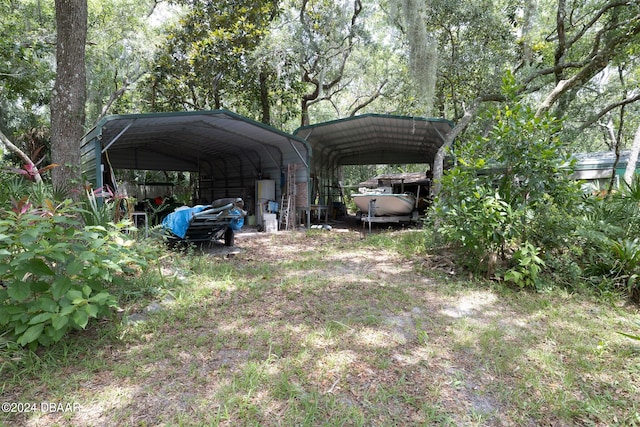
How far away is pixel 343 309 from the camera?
12.2 ft

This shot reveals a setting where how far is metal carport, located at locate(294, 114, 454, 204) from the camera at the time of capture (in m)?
10.4

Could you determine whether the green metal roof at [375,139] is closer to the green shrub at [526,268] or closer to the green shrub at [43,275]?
the green shrub at [526,268]

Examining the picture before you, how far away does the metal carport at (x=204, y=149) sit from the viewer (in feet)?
24.9

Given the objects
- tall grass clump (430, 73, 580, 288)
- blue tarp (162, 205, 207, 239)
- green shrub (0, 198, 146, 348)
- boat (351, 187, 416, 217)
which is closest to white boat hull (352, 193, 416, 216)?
boat (351, 187, 416, 217)

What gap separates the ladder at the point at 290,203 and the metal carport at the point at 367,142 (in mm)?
1419

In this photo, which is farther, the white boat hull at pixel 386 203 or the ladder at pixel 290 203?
the ladder at pixel 290 203

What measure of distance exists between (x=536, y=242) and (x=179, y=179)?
17856mm

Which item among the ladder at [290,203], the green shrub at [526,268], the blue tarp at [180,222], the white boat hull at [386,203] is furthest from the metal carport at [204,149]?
the green shrub at [526,268]

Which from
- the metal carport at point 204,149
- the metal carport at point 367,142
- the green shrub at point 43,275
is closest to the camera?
the green shrub at point 43,275

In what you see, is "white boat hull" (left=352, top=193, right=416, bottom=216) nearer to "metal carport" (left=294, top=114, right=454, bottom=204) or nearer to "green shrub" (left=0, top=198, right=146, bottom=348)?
"metal carport" (left=294, top=114, right=454, bottom=204)

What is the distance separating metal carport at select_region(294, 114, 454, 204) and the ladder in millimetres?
1419

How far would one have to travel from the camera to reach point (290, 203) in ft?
37.1

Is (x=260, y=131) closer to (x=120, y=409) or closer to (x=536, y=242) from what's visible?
(x=536, y=242)

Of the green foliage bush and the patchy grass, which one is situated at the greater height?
the green foliage bush
